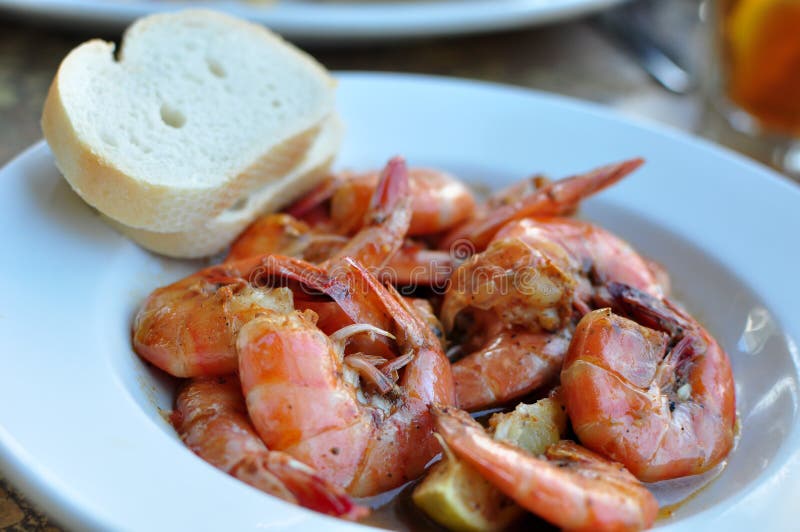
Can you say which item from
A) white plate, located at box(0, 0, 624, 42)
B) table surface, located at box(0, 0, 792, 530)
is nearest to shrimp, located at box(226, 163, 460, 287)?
white plate, located at box(0, 0, 624, 42)

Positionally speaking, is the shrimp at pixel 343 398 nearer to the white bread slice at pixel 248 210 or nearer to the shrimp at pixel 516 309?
the shrimp at pixel 516 309

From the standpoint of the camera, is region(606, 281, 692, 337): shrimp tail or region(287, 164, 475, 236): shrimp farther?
region(287, 164, 475, 236): shrimp

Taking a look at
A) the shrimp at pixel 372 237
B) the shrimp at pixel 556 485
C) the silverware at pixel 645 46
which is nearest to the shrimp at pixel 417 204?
the shrimp at pixel 372 237

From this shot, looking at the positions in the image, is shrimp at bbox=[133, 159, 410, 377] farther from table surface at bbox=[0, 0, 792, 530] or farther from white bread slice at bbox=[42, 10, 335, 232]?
table surface at bbox=[0, 0, 792, 530]

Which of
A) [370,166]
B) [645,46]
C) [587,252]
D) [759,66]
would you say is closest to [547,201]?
[587,252]

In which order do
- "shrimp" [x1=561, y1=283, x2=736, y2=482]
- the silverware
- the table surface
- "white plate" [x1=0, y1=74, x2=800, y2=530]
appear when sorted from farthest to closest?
the silverware → the table surface → "shrimp" [x1=561, y1=283, x2=736, y2=482] → "white plate" [x1=0, y1=74, x2=800, y2=530]

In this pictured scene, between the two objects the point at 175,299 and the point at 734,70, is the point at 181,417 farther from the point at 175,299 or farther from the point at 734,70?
the point at 734,70

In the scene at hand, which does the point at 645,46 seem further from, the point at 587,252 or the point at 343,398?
the point at 343,398
